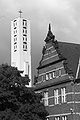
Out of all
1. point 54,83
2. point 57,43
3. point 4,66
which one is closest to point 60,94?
point 54,83

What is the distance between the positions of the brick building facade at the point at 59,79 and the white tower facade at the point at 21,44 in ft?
132

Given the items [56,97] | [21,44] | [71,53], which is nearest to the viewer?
[56,97]

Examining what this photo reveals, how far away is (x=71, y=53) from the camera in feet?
169

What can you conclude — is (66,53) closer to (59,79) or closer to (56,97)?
(59,79)

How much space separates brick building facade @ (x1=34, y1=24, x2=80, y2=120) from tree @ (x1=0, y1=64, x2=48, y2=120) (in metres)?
6.58

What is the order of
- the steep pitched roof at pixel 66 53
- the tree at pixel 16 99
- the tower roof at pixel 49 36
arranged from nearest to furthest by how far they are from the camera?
the tree at pixel 16 99
the steep pitched roof at pixel 66 53
the tower roof at pixel 49 36

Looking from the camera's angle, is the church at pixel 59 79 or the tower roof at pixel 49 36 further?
the tower roof at pixel 49 36

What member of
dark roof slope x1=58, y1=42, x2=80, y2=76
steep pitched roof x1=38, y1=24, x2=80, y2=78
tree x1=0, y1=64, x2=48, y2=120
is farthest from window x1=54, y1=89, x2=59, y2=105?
tree x1=0, y1=64, x2=48, y2=120

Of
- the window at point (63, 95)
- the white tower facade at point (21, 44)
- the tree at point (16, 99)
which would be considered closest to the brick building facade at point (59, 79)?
the window at point (63, 95)

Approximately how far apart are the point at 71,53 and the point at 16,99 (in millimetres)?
14400

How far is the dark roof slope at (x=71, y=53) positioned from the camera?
49188mm

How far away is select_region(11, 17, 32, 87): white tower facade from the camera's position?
96938mm

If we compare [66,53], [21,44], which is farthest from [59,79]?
[21,44]

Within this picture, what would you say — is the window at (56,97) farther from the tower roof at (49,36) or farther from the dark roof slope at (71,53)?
the tower roof at (49,36)
